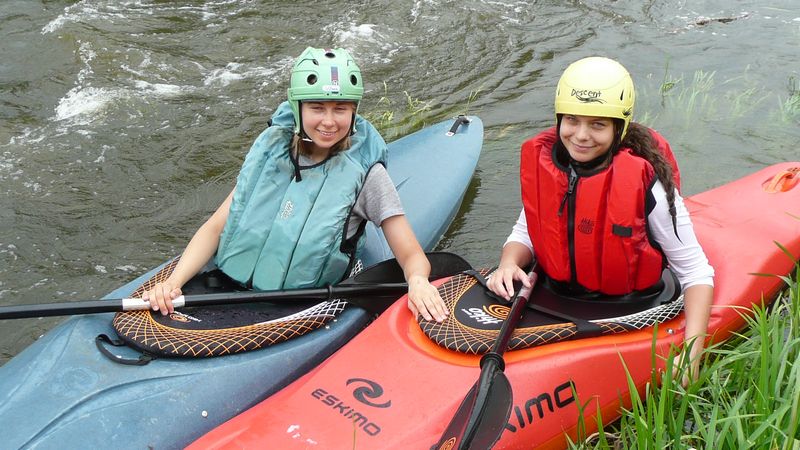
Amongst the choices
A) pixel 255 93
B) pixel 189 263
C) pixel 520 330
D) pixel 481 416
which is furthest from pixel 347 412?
pixel 255 93

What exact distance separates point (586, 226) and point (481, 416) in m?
0.90

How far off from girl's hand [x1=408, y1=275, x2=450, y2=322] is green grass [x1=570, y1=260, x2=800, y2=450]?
677 mm

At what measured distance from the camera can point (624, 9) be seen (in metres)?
7.93

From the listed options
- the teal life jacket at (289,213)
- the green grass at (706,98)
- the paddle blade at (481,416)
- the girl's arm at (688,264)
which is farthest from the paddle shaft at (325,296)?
the green grass at (706,98)

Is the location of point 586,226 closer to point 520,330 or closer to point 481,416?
point 520,330

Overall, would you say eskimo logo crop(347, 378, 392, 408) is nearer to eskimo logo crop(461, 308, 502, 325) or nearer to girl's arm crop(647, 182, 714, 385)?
eskimo logo crop(461, 308, 502, 325)

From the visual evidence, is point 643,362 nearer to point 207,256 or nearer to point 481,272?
point 481,272

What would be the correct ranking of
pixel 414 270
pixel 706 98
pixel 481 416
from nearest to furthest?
pixel 481 416 < pixel 414 270 < pixel 706 98

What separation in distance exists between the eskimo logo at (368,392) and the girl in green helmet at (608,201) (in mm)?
697

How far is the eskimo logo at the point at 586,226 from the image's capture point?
9.42 ft

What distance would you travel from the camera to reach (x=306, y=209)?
3.13m

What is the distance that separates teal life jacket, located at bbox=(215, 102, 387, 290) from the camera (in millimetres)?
3113

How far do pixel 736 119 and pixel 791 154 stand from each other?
59 centimetres

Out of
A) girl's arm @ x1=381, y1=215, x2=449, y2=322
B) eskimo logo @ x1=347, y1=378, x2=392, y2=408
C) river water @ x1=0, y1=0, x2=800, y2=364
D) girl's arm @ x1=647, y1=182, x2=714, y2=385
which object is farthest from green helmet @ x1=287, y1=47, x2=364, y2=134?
river water @ x1=0, y1=0, x2=800, y2=364
